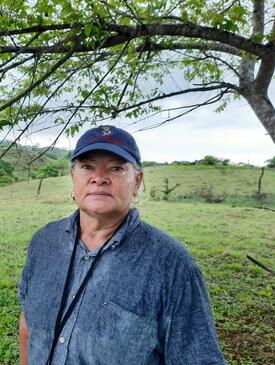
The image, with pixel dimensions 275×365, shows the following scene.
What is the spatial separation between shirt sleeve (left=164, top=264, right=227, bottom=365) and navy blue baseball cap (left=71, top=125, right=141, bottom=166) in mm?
594

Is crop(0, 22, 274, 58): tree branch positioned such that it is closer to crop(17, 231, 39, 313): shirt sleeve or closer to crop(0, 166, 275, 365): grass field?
crop(0, 166, 275, 365): grass field

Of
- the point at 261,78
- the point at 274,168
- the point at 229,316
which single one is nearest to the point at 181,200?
the point at 274,168

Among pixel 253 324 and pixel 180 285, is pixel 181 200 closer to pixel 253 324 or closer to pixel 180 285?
pixel 253 324

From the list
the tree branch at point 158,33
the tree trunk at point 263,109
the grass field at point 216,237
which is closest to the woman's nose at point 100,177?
the grass field at point 216,237

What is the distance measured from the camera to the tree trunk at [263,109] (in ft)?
16.1

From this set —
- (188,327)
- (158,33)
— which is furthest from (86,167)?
(158,33)

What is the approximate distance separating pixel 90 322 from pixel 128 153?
0.77 m

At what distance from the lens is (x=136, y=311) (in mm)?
1802

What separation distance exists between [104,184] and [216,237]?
13.6 meters

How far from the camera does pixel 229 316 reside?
6.83m

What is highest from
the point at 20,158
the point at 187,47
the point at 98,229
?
the point at 187,47

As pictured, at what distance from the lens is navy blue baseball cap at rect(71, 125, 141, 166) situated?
2.00 meters

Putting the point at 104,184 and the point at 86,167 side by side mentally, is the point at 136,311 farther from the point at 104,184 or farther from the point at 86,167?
the point at 86,167

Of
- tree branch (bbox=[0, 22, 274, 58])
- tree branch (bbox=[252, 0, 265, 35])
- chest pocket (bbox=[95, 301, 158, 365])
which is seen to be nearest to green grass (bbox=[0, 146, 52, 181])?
tree branch (bbox=[0, 22, 274, 58])
